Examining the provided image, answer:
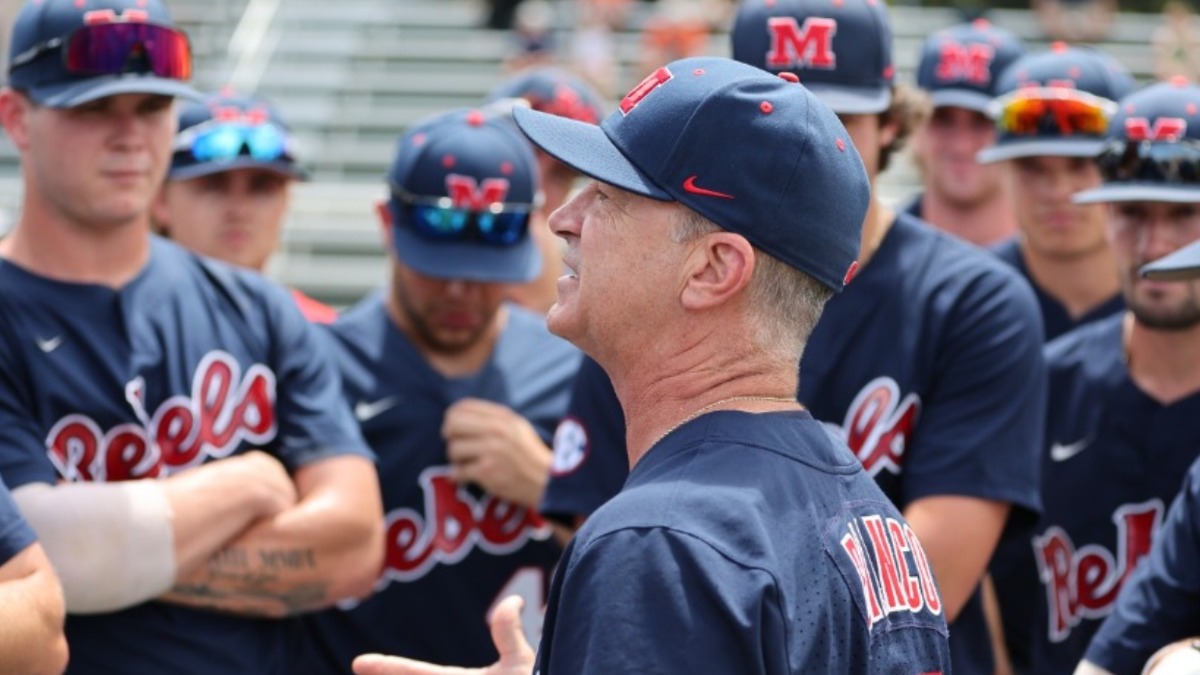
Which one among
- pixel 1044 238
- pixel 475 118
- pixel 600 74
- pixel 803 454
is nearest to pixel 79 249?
pixel 475 118

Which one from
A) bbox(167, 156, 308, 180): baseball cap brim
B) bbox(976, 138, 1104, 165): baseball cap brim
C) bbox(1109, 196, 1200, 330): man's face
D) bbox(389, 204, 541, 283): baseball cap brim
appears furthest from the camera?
bbox(976, 138, 1104, 165): baseball cap brim

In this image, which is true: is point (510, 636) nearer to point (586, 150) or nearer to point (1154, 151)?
point (586, 150)

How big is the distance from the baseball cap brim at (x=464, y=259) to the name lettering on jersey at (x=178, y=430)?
91cm

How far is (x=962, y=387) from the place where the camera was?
4.02 metres

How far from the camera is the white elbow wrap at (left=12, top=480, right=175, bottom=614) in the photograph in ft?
12.4

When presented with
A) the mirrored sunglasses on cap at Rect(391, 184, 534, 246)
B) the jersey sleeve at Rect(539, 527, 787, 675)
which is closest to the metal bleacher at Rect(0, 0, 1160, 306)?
the mirrored sunglasses on cap at Rect(391, 184, 534, 246)

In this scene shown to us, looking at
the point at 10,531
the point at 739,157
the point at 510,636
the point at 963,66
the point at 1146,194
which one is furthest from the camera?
the point at 963,66

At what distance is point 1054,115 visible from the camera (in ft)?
20.5

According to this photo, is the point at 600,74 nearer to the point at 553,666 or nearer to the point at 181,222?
the point at 181,222

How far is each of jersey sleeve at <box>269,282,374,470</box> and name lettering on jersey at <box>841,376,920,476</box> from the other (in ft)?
4.23

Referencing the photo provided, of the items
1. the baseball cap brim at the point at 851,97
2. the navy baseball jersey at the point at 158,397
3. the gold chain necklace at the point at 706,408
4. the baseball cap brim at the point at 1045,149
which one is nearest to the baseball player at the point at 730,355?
the gold chain necklace at the point at 706,408

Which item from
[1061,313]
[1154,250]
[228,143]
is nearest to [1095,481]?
[1154,250]

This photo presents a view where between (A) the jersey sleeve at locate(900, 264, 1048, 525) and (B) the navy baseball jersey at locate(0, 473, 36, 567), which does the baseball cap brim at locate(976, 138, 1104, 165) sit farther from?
(B) the navy baseball jersey at locate(0, 473, 36, 567)

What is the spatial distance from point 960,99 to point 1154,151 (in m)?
2.22
